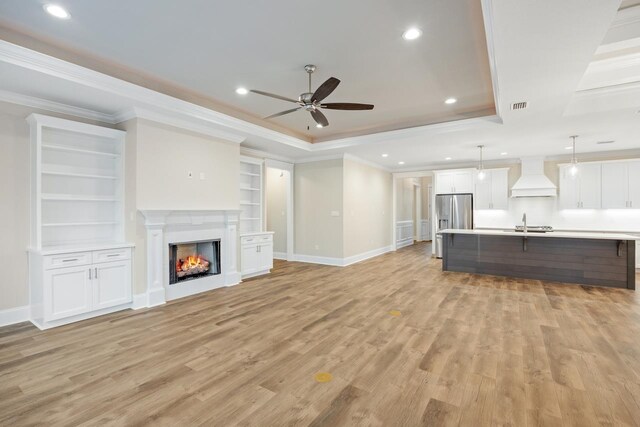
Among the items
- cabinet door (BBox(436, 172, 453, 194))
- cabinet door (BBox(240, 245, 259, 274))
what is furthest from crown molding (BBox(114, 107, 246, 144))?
cabinet door (BBox(436, 172, 453, 194))

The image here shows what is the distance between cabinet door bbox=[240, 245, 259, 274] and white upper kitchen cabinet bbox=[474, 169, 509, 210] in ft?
20.1

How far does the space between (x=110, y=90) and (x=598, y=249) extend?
8.05 meters

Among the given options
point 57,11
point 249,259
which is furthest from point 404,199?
point 57,11

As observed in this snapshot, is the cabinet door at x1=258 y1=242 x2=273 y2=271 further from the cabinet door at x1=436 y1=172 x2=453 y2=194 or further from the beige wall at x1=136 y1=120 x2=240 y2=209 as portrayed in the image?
the cabinet door at x1=436 y1=172 x2=453 y2=194

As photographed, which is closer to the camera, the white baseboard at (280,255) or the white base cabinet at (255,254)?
the white base cabinet at (255,254)

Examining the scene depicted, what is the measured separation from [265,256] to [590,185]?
7.86m

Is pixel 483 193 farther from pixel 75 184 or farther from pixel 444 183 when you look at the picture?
pixel 75 184

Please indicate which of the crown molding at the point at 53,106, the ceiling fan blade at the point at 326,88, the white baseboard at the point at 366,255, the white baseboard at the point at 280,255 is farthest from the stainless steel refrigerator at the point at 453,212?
the crown molding at the point at 53,106

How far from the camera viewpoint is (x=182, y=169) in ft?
15.2

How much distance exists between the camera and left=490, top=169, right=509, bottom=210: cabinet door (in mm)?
7781

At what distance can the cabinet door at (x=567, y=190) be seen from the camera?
7164mm

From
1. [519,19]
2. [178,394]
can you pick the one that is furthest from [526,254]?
[178,394]

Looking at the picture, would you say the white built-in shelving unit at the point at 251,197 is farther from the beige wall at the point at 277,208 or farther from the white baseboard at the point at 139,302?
the white baseboard at the point at 139,302

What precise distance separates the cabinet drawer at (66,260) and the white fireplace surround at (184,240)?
→ 721 millimetres
